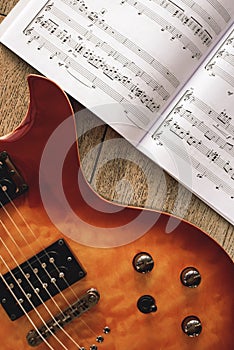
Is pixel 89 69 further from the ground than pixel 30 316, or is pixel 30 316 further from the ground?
pixel 89 69

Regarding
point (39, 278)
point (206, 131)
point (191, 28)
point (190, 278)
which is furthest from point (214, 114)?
point (39, 278)

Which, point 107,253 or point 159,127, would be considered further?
point 159,127

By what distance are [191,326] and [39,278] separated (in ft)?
0.72

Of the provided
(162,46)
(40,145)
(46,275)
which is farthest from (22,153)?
(162,46)

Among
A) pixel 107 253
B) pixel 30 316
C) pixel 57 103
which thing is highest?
pixel 57 103

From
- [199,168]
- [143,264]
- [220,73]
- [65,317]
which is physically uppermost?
[220,73]

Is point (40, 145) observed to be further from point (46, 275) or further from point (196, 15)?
point (196, 15)

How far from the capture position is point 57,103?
93cm

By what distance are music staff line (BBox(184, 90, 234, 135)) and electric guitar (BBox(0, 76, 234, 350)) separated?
18 centimetres

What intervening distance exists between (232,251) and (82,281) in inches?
9.8

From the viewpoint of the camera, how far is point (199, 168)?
1.02 metres

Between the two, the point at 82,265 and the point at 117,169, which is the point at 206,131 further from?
the point at 82,265

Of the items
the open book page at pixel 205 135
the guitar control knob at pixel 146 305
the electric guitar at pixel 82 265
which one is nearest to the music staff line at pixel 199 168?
the open book page at pixel 205 135

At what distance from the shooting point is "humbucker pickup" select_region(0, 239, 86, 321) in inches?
36.1
